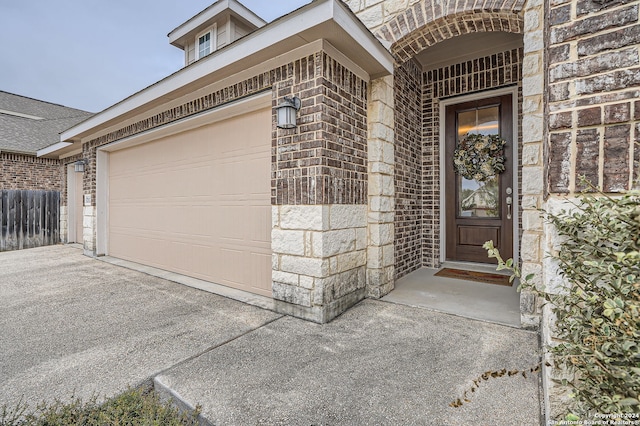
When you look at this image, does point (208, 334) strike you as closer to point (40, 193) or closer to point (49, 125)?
point (40, 193)

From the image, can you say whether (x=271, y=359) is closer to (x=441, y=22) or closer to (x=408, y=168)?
(x=408, y=168)

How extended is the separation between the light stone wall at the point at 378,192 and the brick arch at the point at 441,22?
398 millimetres

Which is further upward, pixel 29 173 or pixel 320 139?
pixel 29 173

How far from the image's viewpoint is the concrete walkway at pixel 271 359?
1496mm

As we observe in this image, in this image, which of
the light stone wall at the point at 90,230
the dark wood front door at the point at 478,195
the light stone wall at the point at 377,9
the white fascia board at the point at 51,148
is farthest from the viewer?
the white fascia board at the point at 51,148

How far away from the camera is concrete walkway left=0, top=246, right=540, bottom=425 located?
4.91 ft

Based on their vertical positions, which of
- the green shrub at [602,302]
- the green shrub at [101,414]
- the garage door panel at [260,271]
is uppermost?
the green shrub at [602,302]

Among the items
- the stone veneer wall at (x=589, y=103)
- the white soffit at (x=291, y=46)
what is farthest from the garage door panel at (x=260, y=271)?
the stone veneer wall at (x=589, y=103)

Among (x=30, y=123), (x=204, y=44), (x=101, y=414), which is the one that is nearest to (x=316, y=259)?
(x=101, y=414)

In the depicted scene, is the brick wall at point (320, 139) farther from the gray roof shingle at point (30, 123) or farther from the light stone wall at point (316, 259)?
the gray roof shingle at point (30, 123)

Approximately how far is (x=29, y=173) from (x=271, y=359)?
373 inches

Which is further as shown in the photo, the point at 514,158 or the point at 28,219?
the point at 28,219

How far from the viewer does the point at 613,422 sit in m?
0.84

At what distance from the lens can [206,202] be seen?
151 inches
